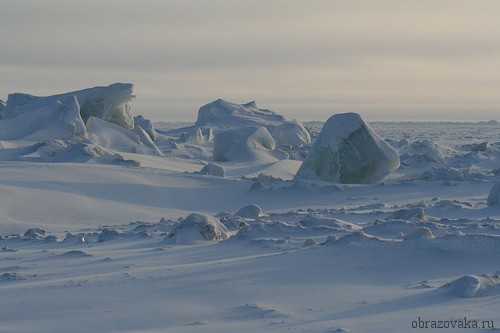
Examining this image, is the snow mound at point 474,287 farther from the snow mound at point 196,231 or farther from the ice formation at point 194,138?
the ice formation at point 194,138

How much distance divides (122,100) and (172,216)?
37.5 feet

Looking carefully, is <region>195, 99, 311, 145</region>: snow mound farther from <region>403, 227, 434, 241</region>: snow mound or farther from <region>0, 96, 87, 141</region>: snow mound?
<region>403, 227, 434, 241</region>: snow mound

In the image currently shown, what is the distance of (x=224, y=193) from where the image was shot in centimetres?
1273

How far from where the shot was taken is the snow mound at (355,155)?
1366 cm

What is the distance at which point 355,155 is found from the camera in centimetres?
1370

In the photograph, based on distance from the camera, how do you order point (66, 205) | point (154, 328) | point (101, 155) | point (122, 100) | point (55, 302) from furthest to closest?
point (122, 100)
point (101, 155)
point (66, 205)
point (55, 302)
point (154, 328)

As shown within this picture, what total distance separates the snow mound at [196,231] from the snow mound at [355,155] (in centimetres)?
700

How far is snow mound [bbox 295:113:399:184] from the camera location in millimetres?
13656

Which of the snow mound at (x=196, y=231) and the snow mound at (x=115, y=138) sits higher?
the snow mound at (x=115, y=138)

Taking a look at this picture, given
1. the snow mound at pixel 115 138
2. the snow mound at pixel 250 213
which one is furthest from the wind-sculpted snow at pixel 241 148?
the snow mound at pixel 250 213

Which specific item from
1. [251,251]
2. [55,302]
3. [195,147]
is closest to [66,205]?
[251,251]

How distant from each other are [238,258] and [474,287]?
6.05 feet

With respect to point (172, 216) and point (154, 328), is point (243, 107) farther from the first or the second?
point (154, 328)

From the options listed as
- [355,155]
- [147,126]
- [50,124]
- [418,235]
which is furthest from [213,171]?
[147,126]
